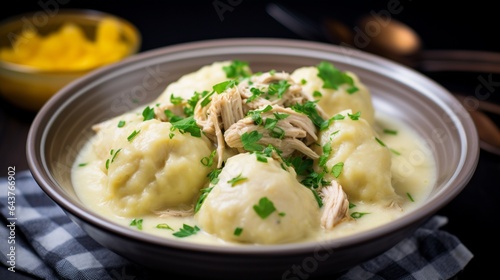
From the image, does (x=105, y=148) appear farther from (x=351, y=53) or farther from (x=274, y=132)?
(x=351, y=53)

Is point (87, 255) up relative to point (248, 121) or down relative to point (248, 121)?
down

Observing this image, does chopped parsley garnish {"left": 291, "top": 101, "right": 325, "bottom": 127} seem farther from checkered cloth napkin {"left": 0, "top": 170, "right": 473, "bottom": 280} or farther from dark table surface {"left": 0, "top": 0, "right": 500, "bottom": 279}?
dark table surface {"left": 0, "top": 0, "right": 500, "bottom": 279}

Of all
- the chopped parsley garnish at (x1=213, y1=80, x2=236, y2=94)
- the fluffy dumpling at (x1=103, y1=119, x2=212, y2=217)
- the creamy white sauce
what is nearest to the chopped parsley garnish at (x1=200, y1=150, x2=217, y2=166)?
the fluffy dumpling at (x1=103, y1=119, x2=212, y2=217)

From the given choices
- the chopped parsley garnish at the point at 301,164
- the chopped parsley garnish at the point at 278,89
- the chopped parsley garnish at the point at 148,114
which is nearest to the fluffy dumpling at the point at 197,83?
the chopped parsley garnish at the point at 148,114

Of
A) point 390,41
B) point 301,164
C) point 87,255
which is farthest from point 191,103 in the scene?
point 390,41

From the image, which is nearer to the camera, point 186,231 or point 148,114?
point 186,231

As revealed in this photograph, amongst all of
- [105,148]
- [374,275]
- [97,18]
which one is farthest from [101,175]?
[97,18]

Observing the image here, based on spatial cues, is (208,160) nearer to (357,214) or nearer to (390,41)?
(357,214)
